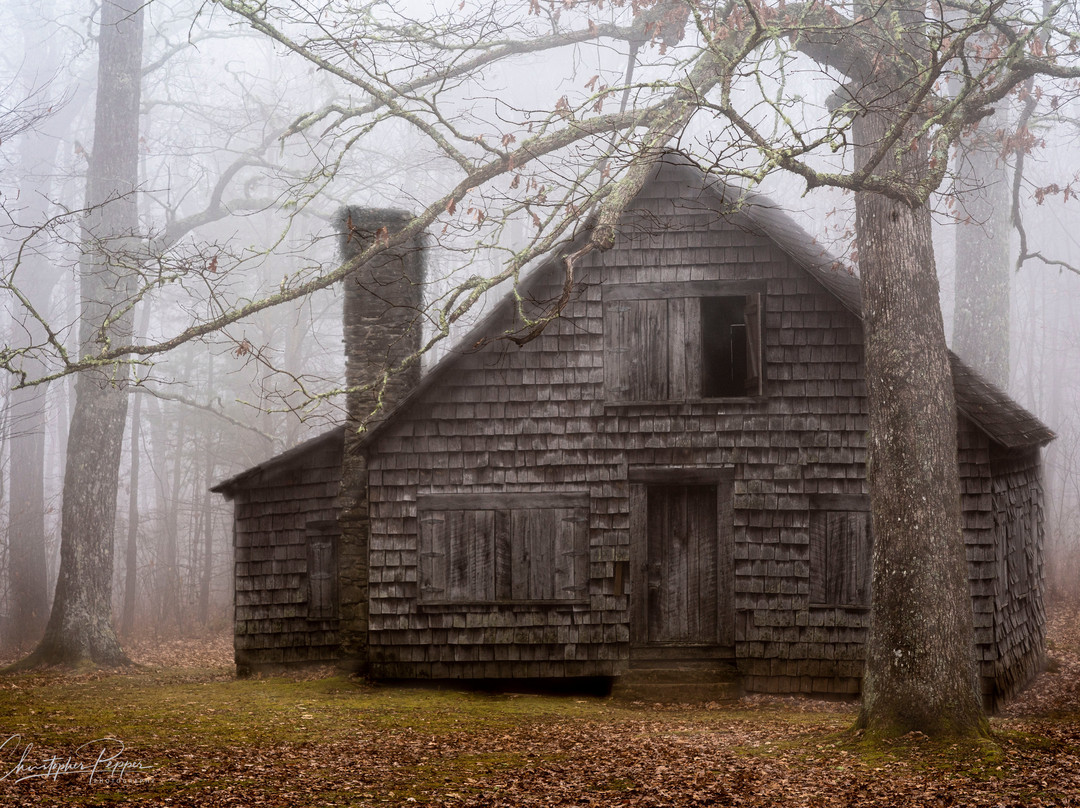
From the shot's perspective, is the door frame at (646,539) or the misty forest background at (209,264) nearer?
the door frame at (646,539)

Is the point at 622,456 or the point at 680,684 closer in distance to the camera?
the point at 680,684

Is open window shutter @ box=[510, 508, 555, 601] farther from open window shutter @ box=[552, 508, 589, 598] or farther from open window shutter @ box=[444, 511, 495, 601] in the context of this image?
open window shutter @ box=[444, 511, 495, 601]

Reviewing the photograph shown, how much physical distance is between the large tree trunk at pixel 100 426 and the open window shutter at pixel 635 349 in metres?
7.20

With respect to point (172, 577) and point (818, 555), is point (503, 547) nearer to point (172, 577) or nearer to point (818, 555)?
point (818, 555)

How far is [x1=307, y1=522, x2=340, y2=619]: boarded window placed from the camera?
539 inches

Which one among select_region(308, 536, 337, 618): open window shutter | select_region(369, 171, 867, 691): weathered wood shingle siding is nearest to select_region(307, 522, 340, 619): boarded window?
select_region(308, 536, 337, 618): open window shutter

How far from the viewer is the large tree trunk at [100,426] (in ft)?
47.6

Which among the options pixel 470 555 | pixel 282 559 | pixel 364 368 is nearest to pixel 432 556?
pixel 470 555

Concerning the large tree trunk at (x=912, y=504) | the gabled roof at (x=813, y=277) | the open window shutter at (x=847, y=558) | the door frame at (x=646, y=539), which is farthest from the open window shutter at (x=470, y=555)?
the large tree trunk at (x=912, y=504)

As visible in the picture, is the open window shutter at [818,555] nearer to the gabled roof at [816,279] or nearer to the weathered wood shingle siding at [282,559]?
the gabled roof at [816,279]

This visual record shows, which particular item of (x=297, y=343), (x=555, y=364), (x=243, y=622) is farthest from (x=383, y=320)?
(x=297, y=343)

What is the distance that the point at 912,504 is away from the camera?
25.6 ft

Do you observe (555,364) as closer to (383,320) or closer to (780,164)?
(383,320)

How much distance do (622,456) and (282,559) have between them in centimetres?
559
